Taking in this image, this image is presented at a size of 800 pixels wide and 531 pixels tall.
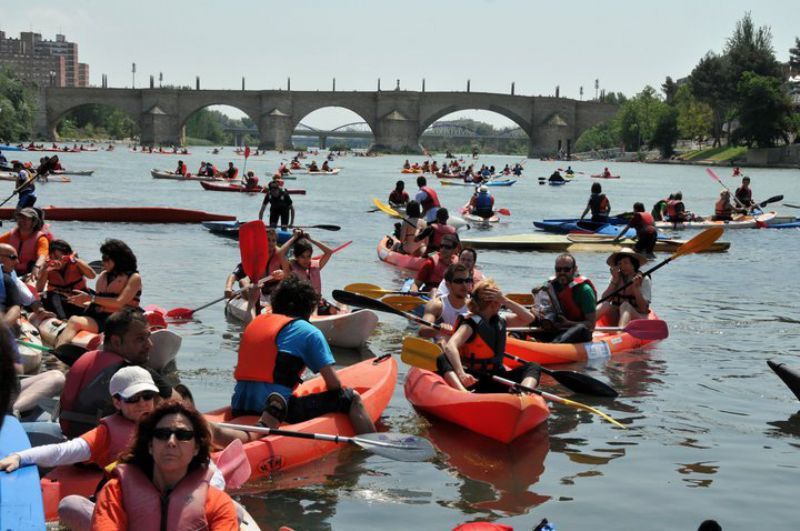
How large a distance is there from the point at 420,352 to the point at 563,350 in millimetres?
2250

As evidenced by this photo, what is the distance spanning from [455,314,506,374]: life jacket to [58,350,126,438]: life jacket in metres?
2.75

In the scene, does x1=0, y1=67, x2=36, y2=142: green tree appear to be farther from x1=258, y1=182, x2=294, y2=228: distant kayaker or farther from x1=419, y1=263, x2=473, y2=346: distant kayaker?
x1=419, y1=263, x2=473, y2=346: distant kayaker

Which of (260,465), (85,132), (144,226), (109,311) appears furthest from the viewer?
(85,132)

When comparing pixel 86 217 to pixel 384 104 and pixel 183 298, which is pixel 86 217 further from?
pixel 384 104

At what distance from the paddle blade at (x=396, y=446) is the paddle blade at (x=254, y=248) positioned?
151 inches

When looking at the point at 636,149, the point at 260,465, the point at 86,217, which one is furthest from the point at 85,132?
the point at 260,465

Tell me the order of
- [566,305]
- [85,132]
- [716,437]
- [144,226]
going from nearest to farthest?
[716,437], [566,305], [144,226], [85,132]

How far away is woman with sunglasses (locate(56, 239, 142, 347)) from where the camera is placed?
8.76 m

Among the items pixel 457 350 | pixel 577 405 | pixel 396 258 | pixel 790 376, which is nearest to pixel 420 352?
pixel 457 350

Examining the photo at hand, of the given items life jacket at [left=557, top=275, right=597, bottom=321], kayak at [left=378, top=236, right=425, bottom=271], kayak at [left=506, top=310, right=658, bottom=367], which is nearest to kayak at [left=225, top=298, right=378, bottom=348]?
kayak at [left=506, top=310, right=658, bottom=367]

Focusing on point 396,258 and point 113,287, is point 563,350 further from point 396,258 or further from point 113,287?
point 396,258

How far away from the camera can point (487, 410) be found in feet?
24.7

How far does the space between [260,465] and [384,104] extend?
103709 mm

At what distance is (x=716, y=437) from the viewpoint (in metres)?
8.25
